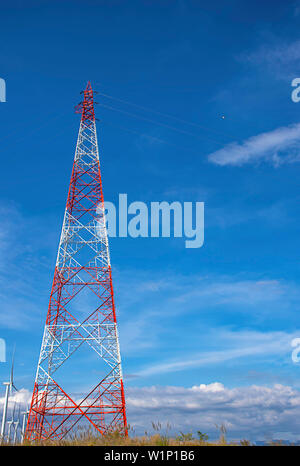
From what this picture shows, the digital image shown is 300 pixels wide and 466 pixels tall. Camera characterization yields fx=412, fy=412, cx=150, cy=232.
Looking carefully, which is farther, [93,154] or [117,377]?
[93,154]

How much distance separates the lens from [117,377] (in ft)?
142

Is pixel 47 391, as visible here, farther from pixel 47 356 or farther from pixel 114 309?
pixel 114 309

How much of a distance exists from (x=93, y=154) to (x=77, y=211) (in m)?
8.30

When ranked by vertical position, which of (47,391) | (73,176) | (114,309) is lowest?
(47,391)

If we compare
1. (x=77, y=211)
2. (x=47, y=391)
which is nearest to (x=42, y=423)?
(x=47, y=391)

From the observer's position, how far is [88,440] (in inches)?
639

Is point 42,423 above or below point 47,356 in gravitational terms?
below
